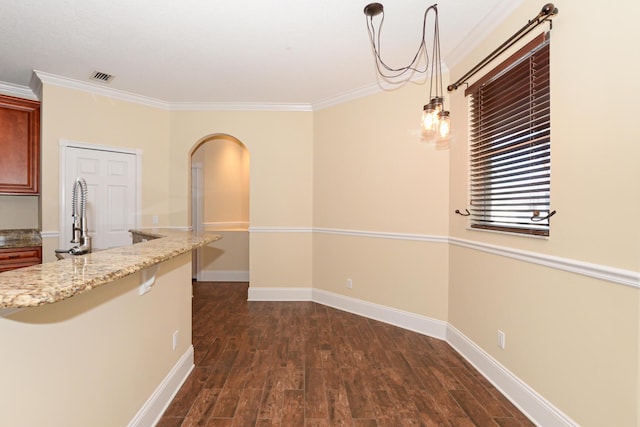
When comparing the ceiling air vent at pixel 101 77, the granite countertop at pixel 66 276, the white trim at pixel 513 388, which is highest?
the ceiling air vent at pixel 101 77

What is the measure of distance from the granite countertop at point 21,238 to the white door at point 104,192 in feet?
1.75

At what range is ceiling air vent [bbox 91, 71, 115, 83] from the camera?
3.52m

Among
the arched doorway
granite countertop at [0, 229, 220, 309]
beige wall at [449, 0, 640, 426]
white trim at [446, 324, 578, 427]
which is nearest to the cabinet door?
the arched doorway

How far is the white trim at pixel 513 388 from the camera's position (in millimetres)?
1879

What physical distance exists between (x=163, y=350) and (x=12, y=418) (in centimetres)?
114

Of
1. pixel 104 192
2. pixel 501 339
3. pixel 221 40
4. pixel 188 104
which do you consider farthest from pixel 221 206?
pixel 501 339

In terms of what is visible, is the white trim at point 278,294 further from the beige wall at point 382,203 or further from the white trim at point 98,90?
the white trim at point 98,90

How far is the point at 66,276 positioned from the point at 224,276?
4872mm

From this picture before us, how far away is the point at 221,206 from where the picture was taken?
5.95m

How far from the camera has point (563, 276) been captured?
183 cm

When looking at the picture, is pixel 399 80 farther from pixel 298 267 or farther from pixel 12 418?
pixel 12 418

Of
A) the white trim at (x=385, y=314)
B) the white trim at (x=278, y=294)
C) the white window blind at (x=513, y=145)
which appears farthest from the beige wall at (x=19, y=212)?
the white window blind at (x=513, y=145)

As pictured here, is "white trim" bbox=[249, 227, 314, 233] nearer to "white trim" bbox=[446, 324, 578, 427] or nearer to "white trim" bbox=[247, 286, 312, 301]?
"white trim" bbox=[247, 286, 312, 301]

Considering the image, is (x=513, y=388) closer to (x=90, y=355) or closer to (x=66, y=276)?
(x=90, y=355)
